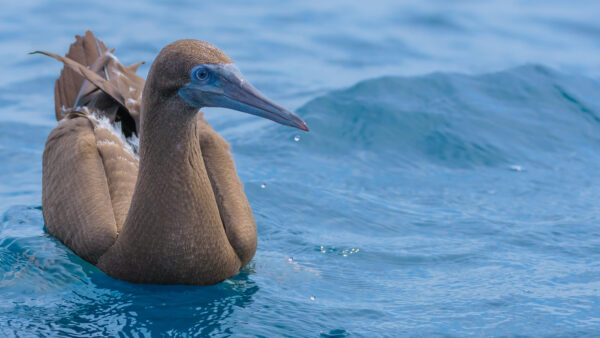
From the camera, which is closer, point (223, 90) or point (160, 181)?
point (223, 90)

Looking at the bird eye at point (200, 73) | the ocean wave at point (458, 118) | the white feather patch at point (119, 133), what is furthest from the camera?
the ocean wave at point (458, 118)

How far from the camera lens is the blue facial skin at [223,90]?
4.65 m

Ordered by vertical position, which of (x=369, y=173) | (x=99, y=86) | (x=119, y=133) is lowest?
(x=369, y=173)

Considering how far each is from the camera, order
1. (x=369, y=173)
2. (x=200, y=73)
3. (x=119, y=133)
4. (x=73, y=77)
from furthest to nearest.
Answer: (x=369, y=173) < (x=73, y=77) < (x=119, y=133) < (x=200, y=73)

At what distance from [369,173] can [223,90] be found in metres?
3.35

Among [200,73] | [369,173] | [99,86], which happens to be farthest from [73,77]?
[369,173]

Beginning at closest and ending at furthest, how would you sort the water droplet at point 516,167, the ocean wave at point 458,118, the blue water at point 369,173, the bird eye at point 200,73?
the bird eye at point 200,73
the blue water at point 369,173
the water droplet at point 516,167
the ocean wave at point 458,118

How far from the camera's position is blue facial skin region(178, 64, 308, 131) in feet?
15.3

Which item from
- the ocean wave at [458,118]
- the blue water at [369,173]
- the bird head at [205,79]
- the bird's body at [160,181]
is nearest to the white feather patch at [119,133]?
the bird's body at [160,181]

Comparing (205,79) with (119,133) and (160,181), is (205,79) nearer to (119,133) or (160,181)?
(160,181)

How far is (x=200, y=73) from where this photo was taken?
4668 mm

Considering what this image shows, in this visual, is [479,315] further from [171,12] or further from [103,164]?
[171,12]

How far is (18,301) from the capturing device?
5109 millimetres

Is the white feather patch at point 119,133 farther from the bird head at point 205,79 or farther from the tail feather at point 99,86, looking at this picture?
the bird head at point 205,79
